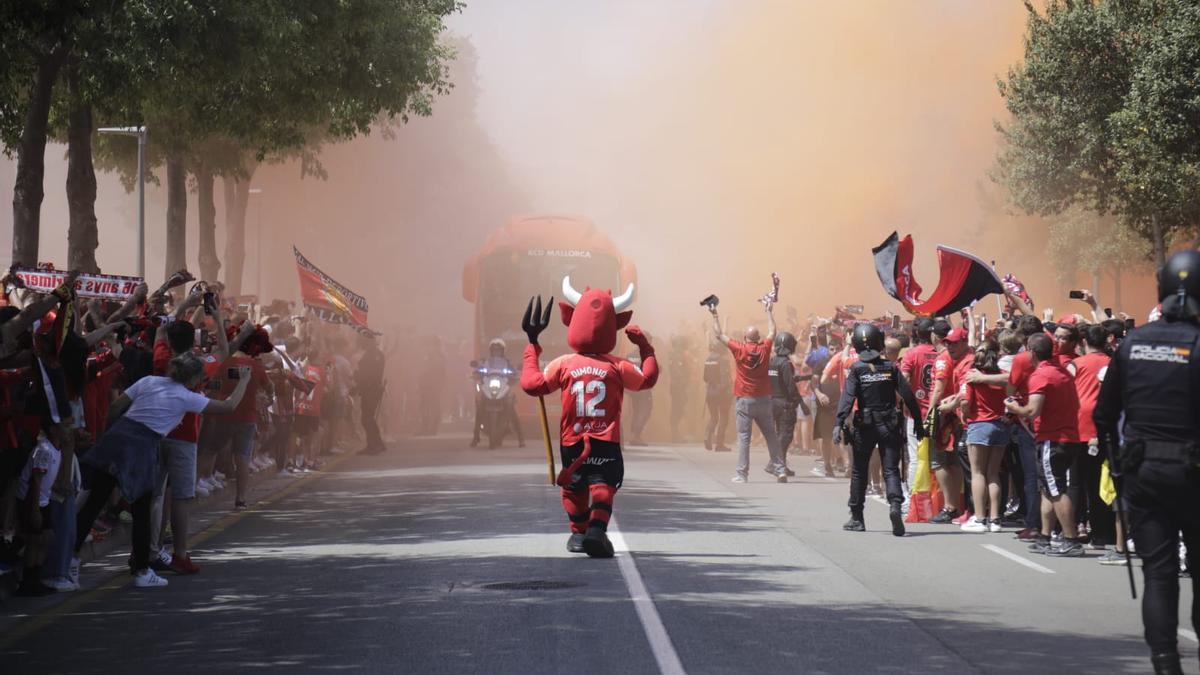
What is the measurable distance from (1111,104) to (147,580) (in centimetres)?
2533

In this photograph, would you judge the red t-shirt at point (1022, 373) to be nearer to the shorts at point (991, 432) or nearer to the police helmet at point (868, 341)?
the shorts at point (991, 432)

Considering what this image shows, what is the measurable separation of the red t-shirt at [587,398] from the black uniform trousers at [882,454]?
10.1ft

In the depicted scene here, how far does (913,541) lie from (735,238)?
6686 centimetres

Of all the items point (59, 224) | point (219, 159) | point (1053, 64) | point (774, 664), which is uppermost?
point (59, 224)

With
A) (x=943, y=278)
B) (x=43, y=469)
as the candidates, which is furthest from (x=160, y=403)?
(x=943, y=278)

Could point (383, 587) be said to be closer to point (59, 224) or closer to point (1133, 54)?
point (1133, 54)

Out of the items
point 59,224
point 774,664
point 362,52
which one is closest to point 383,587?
point 774,664

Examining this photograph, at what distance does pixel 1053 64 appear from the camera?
104 feet

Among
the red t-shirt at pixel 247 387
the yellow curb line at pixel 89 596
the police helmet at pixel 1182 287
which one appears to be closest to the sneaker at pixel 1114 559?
the police helmet at pixel 1182 287

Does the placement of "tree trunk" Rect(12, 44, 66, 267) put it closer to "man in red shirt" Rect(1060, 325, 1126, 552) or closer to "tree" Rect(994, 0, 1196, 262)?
"man in red shirt" Rect(1060, 325, 1126, 552)

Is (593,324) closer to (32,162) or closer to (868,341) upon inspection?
(868,341)

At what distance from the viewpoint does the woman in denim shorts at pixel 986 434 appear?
1375cm

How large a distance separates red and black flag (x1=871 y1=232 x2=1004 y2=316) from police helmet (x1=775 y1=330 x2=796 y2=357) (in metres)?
3.55

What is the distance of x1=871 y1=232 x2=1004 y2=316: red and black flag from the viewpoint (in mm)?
16703
